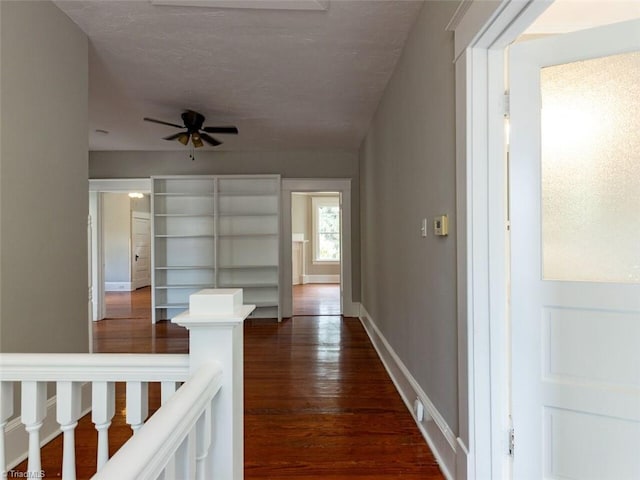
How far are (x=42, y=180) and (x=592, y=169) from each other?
2642 mm

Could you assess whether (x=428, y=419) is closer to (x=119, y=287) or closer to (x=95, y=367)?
(x=95, y=367)

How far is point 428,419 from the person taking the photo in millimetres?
2008

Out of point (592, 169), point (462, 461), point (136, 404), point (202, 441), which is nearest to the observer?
point (202, 441)

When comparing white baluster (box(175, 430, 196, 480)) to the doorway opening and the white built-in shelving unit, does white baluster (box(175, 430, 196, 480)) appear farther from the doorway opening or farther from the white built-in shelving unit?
the doorway opening

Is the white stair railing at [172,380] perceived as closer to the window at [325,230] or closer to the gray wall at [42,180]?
the gray wall at [42,180]

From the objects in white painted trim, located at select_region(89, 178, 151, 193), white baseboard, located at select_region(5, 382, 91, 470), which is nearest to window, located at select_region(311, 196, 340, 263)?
white painted trim, located at select_region(89, 178, 151, 193)

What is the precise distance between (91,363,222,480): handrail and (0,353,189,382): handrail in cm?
15

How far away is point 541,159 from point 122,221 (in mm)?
9384

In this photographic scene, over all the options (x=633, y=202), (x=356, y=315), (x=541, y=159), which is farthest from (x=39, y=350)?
(x=356, y=315)

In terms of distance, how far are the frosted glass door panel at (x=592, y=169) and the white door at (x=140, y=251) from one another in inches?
368

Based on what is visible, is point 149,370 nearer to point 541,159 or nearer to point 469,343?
point 469,343

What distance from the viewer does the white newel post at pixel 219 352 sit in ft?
2.99

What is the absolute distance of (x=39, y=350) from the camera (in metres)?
2.00

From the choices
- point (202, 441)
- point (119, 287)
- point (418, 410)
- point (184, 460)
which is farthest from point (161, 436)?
point (119, 287)
